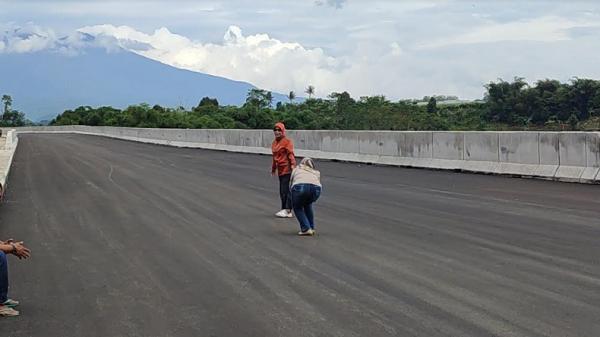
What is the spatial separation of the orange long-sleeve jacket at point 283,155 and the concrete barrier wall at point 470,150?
6935 mm

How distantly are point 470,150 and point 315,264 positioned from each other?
13197 millimetres

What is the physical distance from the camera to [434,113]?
66.4 meters

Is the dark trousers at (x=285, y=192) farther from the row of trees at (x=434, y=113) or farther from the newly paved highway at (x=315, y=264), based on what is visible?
the row of trees at (x=434, y=113)

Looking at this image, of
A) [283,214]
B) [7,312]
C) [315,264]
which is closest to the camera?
[7,312]

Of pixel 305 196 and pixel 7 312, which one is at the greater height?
pixel 305 196

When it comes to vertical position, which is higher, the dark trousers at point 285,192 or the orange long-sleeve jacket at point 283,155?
the orange long-sleeve jacket at point 283,155

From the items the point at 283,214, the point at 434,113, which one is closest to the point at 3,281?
the point at 283,214

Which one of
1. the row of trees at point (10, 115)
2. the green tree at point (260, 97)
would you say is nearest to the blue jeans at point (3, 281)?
the green tree at point (260, 97)

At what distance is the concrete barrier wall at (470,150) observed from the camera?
17297 mm

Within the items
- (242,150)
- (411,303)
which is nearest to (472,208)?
(411,303)

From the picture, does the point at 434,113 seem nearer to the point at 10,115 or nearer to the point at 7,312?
the point at 7,312

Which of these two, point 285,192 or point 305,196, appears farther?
point 285,192

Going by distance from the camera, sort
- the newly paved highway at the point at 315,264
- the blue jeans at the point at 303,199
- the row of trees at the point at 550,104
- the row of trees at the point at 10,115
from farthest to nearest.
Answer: the row of trees at the point at 10,115 → the row of trees at the point at 550,104 → the blue jeans at the point at 303,199 → the newly paved highway at the point at 315,264

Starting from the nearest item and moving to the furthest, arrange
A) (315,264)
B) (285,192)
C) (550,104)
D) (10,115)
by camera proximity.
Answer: (315,264) → (285,192) → (550,104) → (10,115)
